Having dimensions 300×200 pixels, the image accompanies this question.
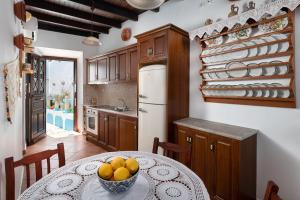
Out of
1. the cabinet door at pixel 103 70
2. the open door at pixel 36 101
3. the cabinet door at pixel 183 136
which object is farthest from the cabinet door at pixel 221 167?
the open door at pixel 36 101

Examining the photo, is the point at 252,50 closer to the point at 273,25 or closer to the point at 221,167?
the point at 273,25

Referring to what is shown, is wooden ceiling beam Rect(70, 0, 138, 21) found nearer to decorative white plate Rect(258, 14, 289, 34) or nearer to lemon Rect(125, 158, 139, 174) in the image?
decorative white plate Rect(258, 14, 289, 34)

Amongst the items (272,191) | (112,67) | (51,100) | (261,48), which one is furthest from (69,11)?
(51,100)

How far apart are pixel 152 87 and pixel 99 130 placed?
206 centimetres

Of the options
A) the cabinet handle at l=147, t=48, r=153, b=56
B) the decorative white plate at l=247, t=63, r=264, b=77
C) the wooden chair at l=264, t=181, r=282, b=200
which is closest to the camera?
the wooden chair at l=264, t=181, r=282, b=200

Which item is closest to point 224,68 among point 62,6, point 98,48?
point 62,6

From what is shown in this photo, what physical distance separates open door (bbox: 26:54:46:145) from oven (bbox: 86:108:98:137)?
134 centimetres

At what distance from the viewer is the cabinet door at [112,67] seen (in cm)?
390

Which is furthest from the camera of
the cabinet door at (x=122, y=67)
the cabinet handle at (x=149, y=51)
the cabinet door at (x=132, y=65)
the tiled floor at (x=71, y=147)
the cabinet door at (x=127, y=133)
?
the cabinet door at (x=122, y=67)

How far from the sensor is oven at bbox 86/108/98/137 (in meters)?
4.16

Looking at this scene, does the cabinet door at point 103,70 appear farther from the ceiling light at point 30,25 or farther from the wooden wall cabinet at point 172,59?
the ceiling light at point 30,25

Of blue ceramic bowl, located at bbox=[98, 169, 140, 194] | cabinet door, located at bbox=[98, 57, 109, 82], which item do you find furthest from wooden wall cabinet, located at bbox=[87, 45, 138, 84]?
→ blue ceramic bowl, located at bbox=[98, 169, 140, 194]

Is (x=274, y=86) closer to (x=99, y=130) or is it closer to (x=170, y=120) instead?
(x=170, y=120)

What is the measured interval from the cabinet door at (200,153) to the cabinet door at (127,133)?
43.9 inches
